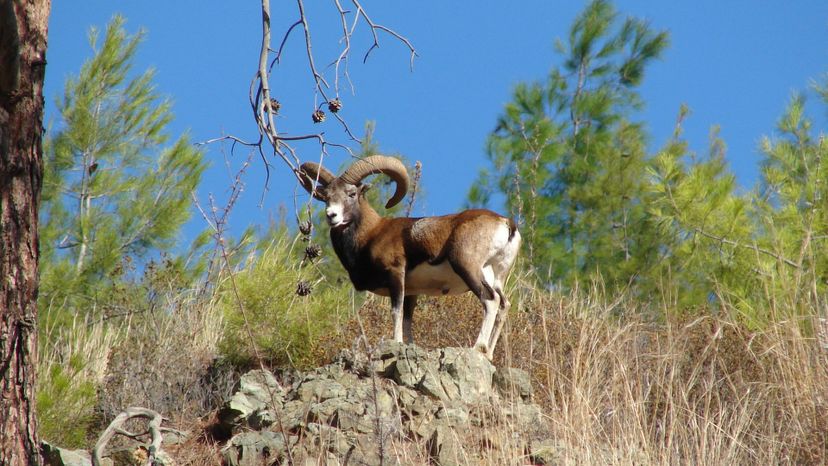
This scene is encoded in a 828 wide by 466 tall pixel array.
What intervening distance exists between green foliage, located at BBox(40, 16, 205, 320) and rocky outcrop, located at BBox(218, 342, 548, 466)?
25.8 feet

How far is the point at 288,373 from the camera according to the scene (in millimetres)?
10586

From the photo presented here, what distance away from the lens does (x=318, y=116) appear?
554 cm

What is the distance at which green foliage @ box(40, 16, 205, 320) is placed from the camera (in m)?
16.4

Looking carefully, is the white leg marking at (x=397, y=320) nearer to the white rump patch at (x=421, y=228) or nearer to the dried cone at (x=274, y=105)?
the white rump patch at (x=421, y=228)

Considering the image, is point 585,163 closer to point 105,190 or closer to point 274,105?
point 105,190

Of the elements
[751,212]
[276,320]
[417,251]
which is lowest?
[276,320]

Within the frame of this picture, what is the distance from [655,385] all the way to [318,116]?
5336 millimetres

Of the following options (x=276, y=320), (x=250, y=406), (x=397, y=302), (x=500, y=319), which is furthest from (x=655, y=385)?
(x=276, y=320)

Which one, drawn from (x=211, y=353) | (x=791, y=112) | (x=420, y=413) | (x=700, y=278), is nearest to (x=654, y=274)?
(x=700, y=278)

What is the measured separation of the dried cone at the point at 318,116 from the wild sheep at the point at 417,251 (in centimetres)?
372

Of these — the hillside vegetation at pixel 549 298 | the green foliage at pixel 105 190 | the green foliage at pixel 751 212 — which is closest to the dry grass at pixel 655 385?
the hillside vegetation at pixel 549 298

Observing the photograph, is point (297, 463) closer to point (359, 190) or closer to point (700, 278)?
point (359, 190)

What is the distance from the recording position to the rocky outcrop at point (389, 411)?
7.82 metres

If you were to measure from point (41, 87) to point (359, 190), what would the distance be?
4727mm
